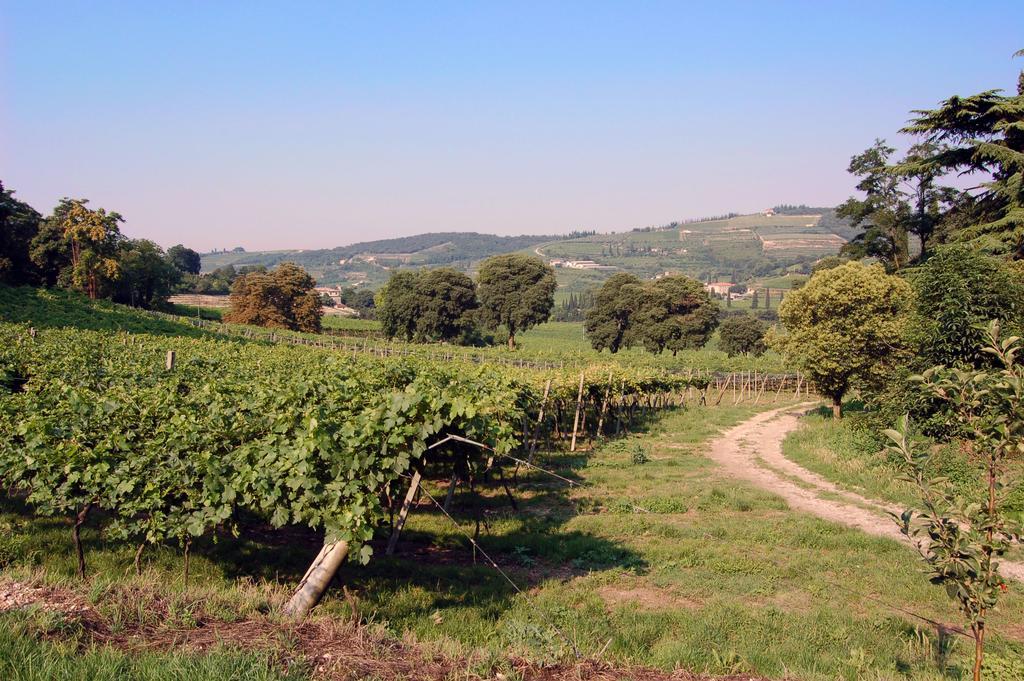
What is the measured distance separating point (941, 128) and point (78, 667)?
25.8 meters

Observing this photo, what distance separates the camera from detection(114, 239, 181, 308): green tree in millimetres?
69312

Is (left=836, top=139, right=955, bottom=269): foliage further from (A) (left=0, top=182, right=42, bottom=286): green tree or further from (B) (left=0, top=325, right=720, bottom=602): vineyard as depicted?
(A) (left=0, top=182, right=42, bottom=286): green tree

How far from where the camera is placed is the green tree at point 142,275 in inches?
2729

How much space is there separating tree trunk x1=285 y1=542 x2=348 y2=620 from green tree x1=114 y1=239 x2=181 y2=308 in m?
71.3

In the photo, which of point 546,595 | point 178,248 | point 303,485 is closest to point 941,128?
point 546,595

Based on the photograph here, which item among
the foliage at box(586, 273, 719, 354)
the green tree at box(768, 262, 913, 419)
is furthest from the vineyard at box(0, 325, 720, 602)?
the foliage at box(586, 273, 719, 354)

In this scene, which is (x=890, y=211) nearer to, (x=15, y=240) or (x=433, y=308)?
(x=433, y=308)

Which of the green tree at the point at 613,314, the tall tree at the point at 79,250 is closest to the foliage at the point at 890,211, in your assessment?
the green tree at the point at 613,314

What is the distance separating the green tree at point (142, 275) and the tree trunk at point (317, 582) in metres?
71.3

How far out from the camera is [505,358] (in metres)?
54.9

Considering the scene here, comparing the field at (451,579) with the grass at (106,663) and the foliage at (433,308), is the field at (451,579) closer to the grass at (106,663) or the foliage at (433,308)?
the grass at (106,663)

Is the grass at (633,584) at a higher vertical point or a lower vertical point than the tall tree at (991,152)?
lower

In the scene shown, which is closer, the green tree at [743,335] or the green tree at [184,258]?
the green tree at [743,335]

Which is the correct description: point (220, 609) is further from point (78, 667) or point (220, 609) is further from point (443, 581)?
point (443, 581)
